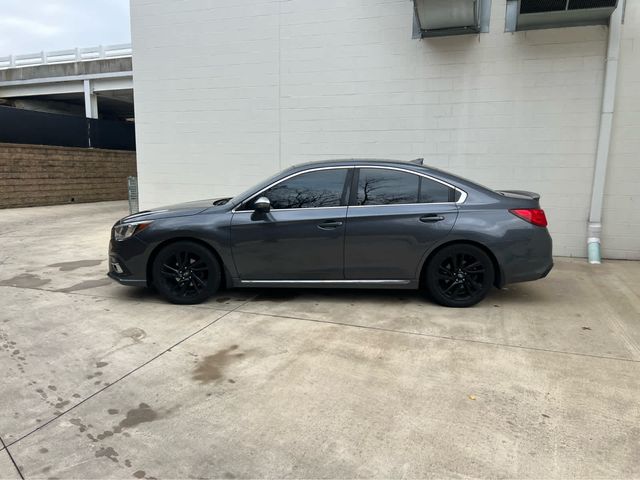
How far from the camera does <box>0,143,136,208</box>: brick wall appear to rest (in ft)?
50.3

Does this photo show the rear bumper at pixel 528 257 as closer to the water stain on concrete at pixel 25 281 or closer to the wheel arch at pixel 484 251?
the wheel arch at pixel 484 251

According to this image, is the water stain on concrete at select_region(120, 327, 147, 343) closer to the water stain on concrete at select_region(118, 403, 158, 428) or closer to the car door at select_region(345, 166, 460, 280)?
the water stain on concrete at select_region(118, 403, 158, 428)

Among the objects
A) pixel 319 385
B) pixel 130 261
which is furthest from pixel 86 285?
pixel 319 385

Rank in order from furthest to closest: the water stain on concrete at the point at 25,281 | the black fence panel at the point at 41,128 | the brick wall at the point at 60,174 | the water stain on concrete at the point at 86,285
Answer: the black fence panel at the point at 41,128 → the brick wall at the point at 60,174 → the water stain on concrete at the point at 25,281 → the water stain on concrete at the point at 86,285

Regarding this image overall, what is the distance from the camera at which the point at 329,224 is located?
4953 millimetres

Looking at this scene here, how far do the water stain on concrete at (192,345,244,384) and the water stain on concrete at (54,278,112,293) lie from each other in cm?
289

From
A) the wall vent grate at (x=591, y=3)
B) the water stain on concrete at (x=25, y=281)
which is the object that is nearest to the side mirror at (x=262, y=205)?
the water stain on concrete at (x=25, y=281)

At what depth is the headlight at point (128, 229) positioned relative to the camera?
5090mm

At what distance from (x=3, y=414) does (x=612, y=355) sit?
4480mm

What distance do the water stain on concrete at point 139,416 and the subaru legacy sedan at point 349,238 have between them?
2131 millimetres

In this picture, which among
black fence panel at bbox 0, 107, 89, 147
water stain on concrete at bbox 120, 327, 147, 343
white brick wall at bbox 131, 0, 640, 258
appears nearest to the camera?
water stain on concrete at bbox 120, 327, 147, 343

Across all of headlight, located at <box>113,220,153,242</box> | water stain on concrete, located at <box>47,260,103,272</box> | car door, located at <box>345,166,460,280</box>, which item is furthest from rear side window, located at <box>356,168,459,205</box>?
water stain on concrete, located at <box>47,260,103,272</box>

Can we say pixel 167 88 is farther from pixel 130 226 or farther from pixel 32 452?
pixel 32 452

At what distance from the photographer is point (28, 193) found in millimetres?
15906
